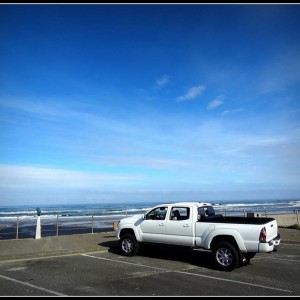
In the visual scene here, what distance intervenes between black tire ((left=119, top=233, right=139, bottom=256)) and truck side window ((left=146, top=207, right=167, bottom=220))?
3.06 feet

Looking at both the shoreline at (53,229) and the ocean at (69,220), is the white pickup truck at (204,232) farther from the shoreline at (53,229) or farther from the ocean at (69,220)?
the shoreline at (53,229)

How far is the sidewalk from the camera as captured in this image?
11266 mm

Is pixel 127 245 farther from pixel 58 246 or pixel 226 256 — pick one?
pixel 226 256

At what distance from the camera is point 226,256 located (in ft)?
29.8

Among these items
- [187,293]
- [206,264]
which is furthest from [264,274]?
[187,293]

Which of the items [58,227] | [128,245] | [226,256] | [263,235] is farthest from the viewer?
[58,227]

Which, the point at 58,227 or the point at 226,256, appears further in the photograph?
the point at 58,227

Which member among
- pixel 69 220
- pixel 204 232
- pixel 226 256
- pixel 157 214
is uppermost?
pixel 157 214

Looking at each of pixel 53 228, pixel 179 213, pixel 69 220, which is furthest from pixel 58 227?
pixel 179 213

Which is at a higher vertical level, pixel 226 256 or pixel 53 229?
pixel 226 256

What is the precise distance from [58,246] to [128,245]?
3.21m

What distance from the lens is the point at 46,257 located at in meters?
11.2

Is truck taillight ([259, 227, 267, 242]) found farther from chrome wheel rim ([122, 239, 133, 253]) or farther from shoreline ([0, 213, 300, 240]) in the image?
shoreline ([0, 213, 300, 240])

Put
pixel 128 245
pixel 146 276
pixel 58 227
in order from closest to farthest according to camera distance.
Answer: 1. pixel 146 276
2. pixel 128 245
3. pixel 58 227
